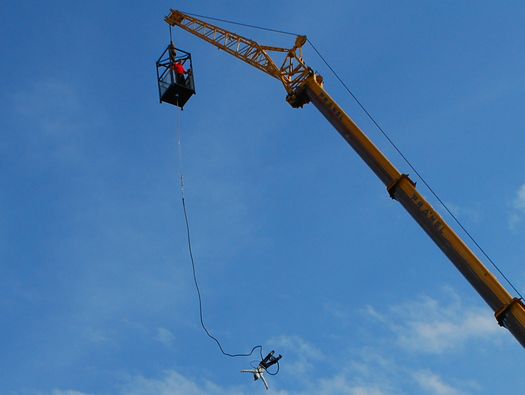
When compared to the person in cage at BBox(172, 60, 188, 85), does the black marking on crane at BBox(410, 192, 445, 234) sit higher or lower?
lower

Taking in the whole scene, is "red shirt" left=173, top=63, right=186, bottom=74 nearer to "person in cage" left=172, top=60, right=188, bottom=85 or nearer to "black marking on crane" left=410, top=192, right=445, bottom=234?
"person in cage" left=172, top=60, right=188, bottom=85

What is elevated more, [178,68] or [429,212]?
[178,68]

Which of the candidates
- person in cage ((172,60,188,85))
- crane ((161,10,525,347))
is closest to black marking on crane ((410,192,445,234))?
crane ((161,10,525,347))

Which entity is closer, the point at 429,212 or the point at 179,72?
the point at 429,212

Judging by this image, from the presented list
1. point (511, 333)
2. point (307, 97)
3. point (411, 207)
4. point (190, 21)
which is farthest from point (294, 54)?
point (511, 333)

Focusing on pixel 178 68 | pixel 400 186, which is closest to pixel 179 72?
pixel 178 68

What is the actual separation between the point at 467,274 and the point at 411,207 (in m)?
3.55

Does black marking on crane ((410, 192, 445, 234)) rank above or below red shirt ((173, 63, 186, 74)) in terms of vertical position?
below

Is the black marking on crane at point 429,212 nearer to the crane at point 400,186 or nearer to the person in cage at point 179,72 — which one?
the crane at point 400,186

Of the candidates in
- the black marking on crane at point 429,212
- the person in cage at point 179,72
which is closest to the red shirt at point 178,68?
the person in cage at point 179,72

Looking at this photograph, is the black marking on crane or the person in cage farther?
the person in cage

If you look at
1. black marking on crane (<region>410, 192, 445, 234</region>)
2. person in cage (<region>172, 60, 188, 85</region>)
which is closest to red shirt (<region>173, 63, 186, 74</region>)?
person in cage (<region>172, 60, 188, 85</region>)

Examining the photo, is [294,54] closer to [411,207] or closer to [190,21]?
[190,21]

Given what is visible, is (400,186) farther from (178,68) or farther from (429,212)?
(178,68)
